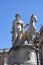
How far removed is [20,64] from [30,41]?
121cm

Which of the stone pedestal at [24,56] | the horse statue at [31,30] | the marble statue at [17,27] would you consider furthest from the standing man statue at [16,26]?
the stone pedestal at [24,56]

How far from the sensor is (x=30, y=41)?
12734mm

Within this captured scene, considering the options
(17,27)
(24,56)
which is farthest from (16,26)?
(24,56)

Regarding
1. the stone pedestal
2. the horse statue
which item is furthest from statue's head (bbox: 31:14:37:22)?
the stone pedestal

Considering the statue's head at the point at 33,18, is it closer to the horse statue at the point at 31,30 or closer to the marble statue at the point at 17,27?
the horse statue at the point at 31,30

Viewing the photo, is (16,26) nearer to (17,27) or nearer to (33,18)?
(17,27)

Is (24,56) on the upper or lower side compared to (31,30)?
lower

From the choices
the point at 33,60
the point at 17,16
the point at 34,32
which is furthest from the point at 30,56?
the point at 17,16

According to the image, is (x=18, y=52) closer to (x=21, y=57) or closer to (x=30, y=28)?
(x=21, y=57)

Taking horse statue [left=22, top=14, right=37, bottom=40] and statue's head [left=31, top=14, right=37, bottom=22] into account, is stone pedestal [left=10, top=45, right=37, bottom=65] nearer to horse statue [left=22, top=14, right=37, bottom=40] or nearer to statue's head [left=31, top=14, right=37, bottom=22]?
horse statue [left=22, top=14, right=37, bottom=40]

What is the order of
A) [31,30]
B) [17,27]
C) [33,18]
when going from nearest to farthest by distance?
[31,30]
[33,18]
[17,27]

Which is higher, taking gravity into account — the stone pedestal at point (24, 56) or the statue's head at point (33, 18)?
the statue's head at point (33, 18)

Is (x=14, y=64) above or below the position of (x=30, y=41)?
below

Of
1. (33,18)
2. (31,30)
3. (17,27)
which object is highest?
(33,18)
